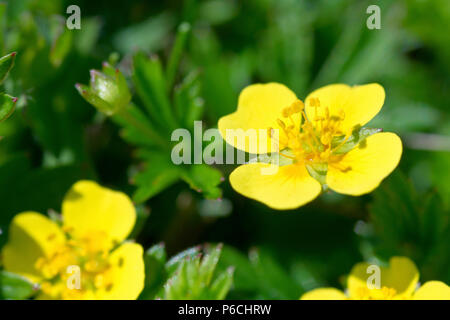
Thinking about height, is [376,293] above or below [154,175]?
below

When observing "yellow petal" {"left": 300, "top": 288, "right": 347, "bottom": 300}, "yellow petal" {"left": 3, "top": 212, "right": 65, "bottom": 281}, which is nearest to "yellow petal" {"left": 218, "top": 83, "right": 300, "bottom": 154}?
"yellow petal" {"left": 300, "top": 288, "right": 347, "bottom": 300}

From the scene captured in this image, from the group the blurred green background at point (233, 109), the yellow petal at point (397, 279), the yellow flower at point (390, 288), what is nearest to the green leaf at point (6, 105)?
the blurred green background at point (233, 109)

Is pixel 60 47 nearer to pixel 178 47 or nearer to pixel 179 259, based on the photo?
pixel 178 47

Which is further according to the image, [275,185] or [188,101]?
[188,101]

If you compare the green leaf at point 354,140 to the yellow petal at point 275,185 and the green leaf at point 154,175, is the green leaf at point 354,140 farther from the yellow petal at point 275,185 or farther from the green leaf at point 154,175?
the green leaf at point 154,175

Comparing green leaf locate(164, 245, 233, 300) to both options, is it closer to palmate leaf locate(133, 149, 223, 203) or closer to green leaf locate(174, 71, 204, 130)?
palmate leaf locate(133, 149, 223, 203)

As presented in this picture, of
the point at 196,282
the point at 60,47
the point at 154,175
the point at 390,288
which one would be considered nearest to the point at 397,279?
the point at 390,288

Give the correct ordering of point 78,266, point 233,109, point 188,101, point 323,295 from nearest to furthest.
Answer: point 323,295
point 78,266
point 188,101
point 233,109
